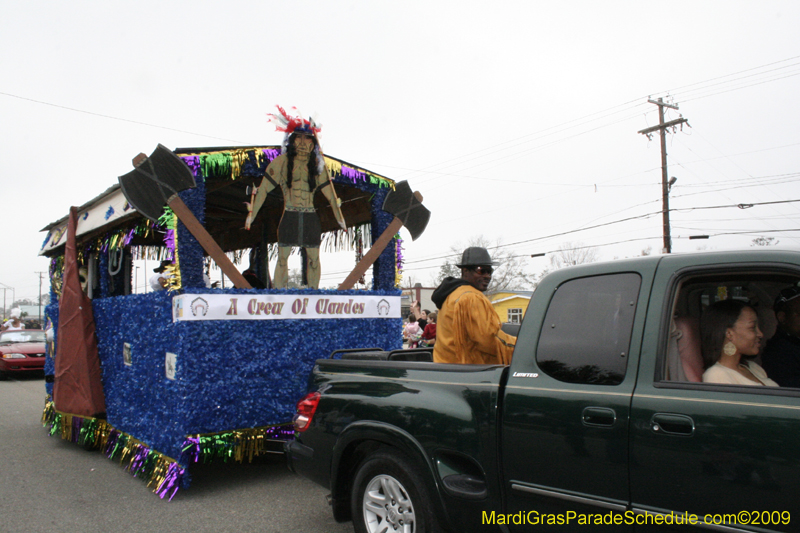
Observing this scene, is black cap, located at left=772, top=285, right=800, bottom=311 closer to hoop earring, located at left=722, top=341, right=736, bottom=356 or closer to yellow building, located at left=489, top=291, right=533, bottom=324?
hoop earring, located at left=722, top=341, right=736, bottom=356

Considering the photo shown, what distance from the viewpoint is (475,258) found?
4.11 meters

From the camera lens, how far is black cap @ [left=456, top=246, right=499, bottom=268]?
161 inches

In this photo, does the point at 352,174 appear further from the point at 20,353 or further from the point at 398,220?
the point at 20,353

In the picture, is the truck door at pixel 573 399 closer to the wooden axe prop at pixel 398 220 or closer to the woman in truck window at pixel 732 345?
the woman in truck window at pixel 732 345

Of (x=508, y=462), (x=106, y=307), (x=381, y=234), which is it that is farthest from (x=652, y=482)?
→ (x=106, y=307)

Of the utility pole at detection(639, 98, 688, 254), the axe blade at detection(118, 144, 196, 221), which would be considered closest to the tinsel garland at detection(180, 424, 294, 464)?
the axe blade at detection(118, 144, 196, 221)

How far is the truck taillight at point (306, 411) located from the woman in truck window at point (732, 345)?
233cm

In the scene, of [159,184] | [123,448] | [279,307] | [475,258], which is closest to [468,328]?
[475,258]

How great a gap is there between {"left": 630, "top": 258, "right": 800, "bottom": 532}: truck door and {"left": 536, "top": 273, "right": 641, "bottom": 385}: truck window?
114mm

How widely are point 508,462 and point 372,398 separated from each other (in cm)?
96

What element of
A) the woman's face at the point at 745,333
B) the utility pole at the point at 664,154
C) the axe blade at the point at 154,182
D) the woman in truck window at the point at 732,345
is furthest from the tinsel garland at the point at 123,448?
the utility pole at the point at 664,154

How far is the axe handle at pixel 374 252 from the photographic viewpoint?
6.55m

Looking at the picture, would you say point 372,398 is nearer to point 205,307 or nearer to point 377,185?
point 205,307

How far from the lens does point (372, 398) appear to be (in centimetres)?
329
